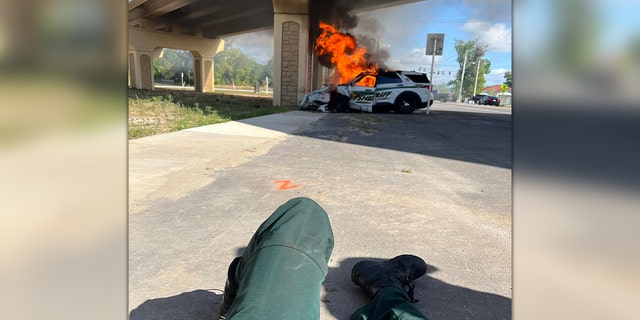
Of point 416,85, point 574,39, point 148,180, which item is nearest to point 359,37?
point 416,85

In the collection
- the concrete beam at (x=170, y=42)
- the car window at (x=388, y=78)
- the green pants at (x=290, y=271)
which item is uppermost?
the concrete beam at (x=170, y=42)

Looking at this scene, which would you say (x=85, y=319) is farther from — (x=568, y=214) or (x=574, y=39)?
(x=574, y=39)

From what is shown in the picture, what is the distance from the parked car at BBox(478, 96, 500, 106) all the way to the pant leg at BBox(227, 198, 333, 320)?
44693 mm

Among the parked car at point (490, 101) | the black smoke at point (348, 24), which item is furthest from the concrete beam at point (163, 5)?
the parked car at point (490, 101)

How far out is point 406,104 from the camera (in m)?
16.9

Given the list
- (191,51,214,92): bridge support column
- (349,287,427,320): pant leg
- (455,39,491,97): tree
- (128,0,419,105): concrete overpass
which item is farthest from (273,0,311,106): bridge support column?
(455,39,491,97): tree

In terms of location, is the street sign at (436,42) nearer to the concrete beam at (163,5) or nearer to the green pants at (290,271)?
the green pants at (290,271)

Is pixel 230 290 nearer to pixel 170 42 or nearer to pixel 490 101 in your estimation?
pixel 170 42

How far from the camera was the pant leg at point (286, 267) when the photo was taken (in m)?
1.26

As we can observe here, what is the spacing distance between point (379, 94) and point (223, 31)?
90.2ft

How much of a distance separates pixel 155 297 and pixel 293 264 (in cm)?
139

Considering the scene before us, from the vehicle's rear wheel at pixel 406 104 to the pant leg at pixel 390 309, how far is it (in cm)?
1534

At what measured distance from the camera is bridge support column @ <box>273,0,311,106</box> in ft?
60.1

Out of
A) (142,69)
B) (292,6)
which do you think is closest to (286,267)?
(292,6)
